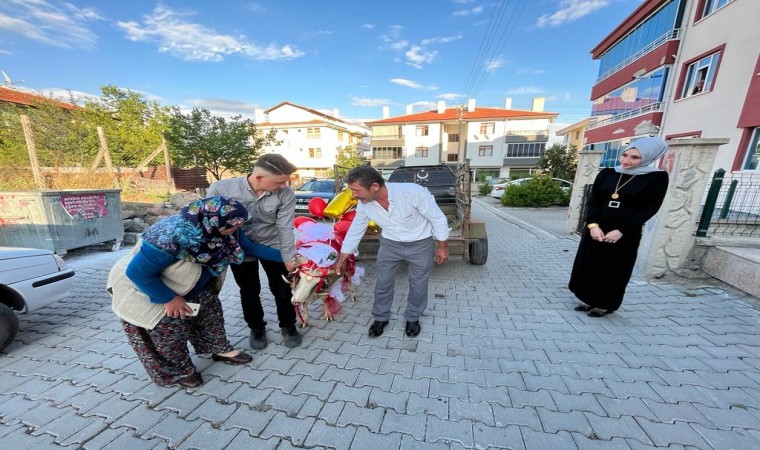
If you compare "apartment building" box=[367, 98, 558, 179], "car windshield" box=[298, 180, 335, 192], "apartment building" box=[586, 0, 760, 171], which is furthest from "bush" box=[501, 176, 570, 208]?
"apartment building" box=[367, 98, 558, 179]

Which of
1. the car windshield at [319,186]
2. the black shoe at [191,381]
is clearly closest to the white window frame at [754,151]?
the car windshield at [319,186]

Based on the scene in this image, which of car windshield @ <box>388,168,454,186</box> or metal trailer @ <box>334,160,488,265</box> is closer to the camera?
metal trailer @ <box>334,160,488,265</box>

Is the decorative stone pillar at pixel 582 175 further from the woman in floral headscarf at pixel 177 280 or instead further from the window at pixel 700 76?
the window at pixel 700 76

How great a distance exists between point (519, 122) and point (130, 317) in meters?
37.8

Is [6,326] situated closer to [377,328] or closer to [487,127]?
[377,328]

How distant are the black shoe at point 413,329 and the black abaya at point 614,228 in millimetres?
1880

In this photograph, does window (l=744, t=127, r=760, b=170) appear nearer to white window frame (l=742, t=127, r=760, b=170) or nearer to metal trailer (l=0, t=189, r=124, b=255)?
white window frame (l=742, t=127, r=760, b=170)

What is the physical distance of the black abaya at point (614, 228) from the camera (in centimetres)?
262

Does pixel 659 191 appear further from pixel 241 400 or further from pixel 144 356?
pixel 144 356

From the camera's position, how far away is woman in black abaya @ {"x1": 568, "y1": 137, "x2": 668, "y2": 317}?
Result: 2.60 metres

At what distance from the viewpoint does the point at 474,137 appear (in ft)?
113

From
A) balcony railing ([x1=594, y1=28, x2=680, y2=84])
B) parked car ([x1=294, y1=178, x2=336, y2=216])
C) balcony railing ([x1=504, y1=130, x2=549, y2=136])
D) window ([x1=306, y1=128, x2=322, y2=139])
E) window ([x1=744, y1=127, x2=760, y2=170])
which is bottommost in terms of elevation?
parked car ([x1=294, y1=178, x2=336, y2=216])

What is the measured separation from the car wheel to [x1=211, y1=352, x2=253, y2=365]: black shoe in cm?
181

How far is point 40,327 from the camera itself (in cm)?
298
